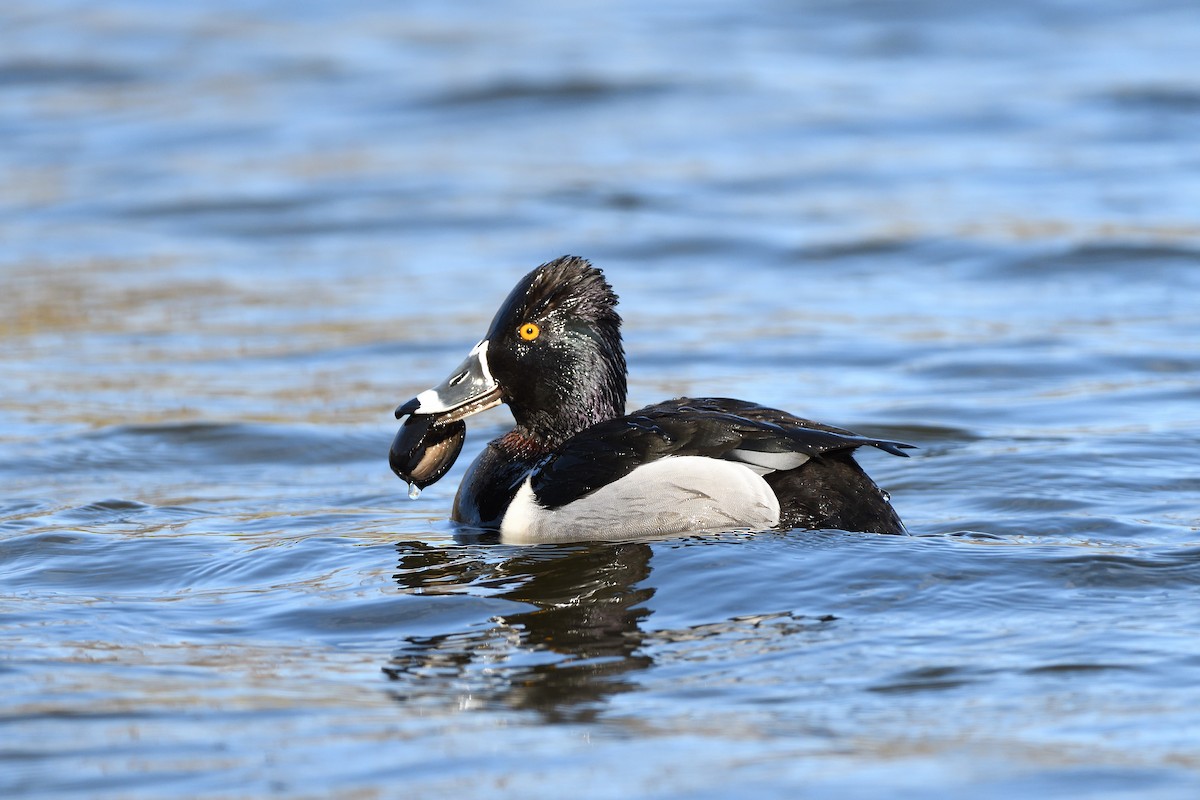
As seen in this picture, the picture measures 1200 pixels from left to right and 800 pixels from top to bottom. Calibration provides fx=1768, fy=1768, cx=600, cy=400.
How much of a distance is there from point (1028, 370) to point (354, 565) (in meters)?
5.19

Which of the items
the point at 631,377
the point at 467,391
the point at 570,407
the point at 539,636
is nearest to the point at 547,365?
the point at 570,407

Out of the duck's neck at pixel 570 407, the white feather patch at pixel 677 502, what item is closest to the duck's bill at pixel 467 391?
the duck's neck at pixel 570 407

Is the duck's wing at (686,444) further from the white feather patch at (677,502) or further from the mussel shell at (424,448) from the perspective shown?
the mussel shell at (424,448)

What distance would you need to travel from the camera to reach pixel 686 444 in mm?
6570

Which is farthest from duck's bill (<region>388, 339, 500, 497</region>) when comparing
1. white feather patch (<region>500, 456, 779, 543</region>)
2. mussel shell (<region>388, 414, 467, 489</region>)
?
white feather patch (<region>500, 456, 779, 543</region>)

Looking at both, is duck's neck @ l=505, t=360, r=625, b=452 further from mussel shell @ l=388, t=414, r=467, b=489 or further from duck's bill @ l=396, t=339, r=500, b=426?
mussel shell @ l=388, t=414, r=467, b=489

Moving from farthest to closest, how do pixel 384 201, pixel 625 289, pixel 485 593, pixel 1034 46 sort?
pixel 1034 46 < pixel 384 201 < pixel 625 289 < pixel 485 593

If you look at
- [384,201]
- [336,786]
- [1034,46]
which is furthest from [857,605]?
[1034,46]

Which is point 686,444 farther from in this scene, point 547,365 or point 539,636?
point 539,636

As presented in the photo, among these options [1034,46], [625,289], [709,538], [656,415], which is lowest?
[709,538]

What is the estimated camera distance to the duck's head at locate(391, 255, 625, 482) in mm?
7270

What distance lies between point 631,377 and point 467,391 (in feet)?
11.9

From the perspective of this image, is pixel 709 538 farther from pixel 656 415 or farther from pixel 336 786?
pixel 336 786

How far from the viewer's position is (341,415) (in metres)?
10.2
